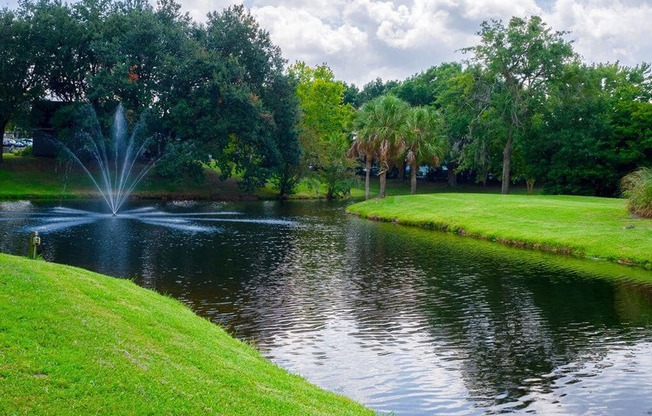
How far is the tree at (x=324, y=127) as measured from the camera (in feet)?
284

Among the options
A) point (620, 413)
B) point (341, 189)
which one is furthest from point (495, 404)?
point (341, 189)

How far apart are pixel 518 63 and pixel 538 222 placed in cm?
3549

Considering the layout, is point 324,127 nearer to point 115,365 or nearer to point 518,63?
point 518,63

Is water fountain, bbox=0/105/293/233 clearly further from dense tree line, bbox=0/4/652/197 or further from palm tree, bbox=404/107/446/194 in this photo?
palm tree, bbox=404/107/446/194

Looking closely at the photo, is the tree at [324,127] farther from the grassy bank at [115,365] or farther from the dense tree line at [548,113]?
the grassy bank at [115,365]

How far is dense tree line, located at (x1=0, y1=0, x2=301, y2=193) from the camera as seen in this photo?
7400 cm

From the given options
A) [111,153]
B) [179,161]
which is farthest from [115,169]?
[179,161]

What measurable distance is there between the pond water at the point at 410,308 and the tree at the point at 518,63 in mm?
Result: 36303

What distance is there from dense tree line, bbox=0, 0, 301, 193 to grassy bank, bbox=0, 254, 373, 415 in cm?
6242

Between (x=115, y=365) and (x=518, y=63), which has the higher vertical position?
(x=518, y=63)

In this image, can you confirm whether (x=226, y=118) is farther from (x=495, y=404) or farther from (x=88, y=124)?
(x=495, y=404)

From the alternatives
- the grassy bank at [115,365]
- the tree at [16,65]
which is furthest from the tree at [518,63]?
the grassy bank at [115,365]

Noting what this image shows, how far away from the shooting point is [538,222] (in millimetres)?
45812

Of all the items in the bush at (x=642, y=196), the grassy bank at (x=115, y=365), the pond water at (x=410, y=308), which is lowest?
the pond water at (x=410, y=308)
